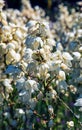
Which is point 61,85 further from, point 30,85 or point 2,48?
point 2,48

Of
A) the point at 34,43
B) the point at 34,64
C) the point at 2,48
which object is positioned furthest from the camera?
the point at 2,48

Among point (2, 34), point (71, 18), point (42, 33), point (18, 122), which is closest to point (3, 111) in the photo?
point (18, 122)

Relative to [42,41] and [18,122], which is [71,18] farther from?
[42,41]

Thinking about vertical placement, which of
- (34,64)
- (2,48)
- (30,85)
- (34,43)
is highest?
(2,48)

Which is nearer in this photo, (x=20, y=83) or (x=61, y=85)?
(x=20, y=83)

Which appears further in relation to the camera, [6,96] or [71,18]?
[71,18]

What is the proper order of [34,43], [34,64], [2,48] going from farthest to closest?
[2,48] → [34,43] → [34,64]

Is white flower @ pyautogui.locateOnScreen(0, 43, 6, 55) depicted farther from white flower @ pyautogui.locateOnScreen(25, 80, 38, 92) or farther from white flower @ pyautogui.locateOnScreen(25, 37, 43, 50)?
white flower @ pyautogui.locateOnScreen(25, 80, 38, 92)

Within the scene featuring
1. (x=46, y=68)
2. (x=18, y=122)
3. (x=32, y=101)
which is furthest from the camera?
(x=18, y=122)

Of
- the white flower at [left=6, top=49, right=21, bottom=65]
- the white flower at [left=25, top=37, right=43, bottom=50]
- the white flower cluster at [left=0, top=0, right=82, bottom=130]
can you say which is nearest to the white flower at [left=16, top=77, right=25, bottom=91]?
the white flower cluster at [left=0, top=0, right=82, bottom=130]

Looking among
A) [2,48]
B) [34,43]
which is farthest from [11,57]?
[34,43]

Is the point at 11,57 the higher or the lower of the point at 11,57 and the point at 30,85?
the higher
